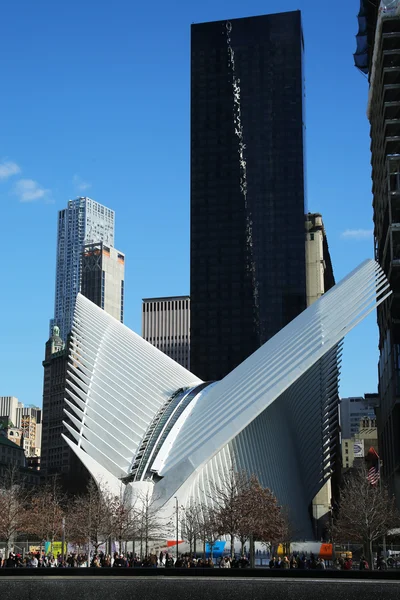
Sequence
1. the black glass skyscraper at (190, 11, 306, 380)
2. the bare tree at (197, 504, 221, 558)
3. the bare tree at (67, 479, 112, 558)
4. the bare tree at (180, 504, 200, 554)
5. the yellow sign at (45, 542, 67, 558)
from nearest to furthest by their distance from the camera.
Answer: the bare tree at (67, 479, 112, 558), the bare tree at (197, 504, 221, 558), the yellow sign at (45, 542, 67, 558), the bare tree at (180, 504, 200, 554), the black glass skyscraper at (190, 11, 306, 380)

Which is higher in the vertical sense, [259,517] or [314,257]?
[314,257]

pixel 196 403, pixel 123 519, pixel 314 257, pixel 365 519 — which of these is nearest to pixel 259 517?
pixel 365 519

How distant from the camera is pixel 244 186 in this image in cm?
16900

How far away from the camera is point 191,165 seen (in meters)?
172

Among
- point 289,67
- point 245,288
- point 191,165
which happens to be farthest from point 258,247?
point 289,67

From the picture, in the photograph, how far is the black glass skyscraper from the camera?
535 feet

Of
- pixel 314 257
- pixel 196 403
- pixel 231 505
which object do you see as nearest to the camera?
pixel 231 505

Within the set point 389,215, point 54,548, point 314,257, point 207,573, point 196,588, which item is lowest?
point 196,588

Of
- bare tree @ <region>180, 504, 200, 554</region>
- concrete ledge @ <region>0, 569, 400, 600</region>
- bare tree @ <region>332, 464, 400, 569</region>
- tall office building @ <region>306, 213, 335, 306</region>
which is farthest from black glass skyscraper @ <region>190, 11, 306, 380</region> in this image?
concrete ledge @ <region>0, 569, 400, 600</region>

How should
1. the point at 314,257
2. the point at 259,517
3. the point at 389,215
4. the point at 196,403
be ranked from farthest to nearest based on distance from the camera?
the point at 314,257 < the point at 389,215 < the point at 196,403 < the point at 259,517

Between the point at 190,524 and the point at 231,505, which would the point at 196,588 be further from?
the point at 190,524

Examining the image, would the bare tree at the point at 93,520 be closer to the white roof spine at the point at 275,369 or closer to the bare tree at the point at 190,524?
the white roof spine at the point at 275,369

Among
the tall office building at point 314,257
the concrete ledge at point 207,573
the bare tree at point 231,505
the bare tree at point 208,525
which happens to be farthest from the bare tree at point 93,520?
the tall office building at point 314,257

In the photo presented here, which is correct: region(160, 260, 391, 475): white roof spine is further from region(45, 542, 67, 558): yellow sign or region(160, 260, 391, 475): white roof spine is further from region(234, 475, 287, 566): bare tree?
region(45, 542, 67, 558): yellow sign
